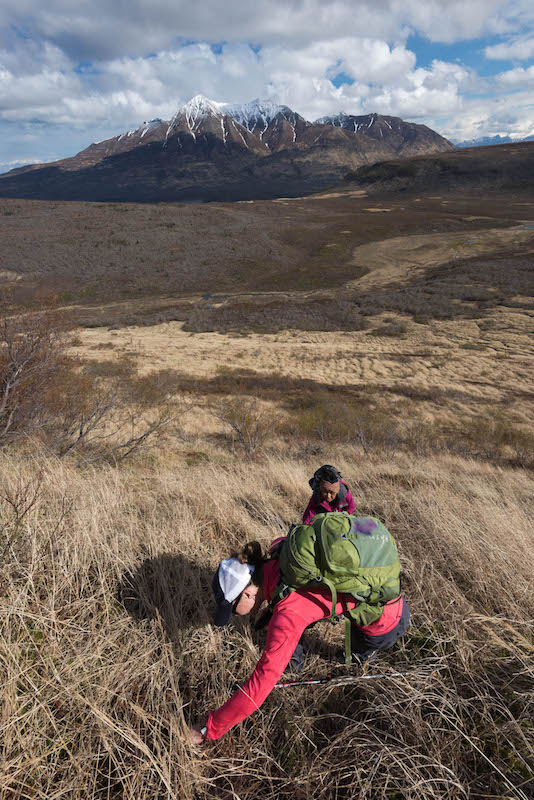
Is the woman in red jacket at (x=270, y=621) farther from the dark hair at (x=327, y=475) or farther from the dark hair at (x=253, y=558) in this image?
the dark hair at (x=327, y=475)

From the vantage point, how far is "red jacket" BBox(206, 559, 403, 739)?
5.48 ft

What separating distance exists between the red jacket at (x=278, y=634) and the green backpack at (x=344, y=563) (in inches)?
3.1

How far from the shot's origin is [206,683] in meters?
2.02

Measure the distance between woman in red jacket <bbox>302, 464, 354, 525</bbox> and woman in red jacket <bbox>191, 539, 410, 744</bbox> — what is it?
1.29 m

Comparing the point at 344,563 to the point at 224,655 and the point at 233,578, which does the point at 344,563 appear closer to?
the point at 233,578

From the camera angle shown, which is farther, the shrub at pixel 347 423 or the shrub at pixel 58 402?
the shrub at pixel 347 423

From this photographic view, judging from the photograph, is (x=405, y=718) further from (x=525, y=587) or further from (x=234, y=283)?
(x=234, y=283)

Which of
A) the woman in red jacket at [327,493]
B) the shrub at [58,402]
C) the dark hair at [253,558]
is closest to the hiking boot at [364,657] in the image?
the dark hair at [253,558]

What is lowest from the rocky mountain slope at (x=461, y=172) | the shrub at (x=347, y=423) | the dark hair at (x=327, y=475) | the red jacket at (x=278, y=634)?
the shrub at (x=347, y=423)

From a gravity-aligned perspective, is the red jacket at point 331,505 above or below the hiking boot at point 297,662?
below

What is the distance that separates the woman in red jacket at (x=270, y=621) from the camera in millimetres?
1679

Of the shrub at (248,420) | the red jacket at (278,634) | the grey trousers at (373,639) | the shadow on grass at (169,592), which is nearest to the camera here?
the red jacket at (278,634)

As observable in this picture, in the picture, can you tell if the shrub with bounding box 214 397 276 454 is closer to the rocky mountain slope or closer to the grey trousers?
the grey trousers

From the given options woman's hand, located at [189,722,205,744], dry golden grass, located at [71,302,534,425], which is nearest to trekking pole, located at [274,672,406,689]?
woman's hand, located at [189,722,205,744]
